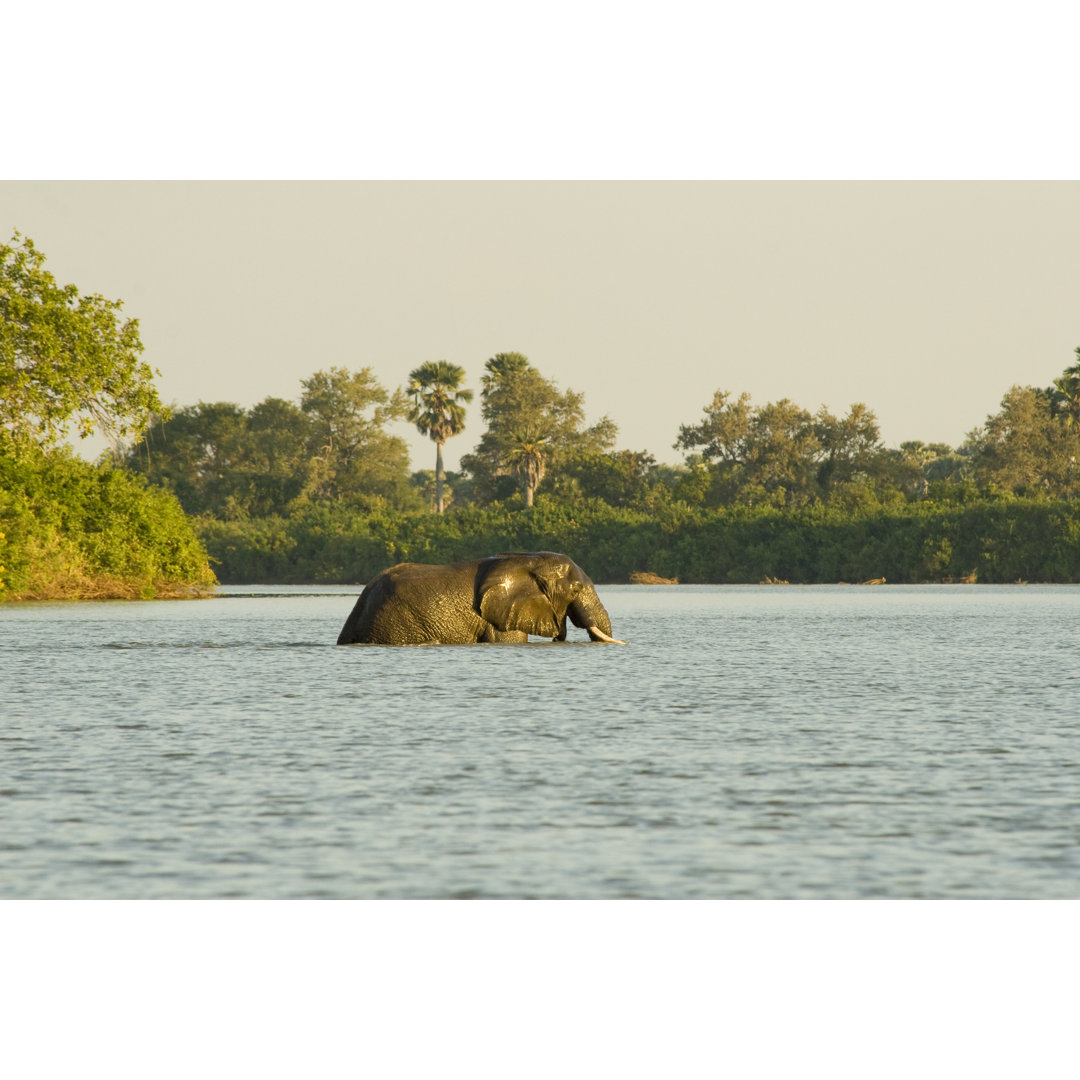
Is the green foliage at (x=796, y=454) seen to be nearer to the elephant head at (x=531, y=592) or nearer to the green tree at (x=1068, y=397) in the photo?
the green tree at (x=1068, y=397)

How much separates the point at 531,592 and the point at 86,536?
25.2 meters

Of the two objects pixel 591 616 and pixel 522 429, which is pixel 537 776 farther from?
pixel 522 429

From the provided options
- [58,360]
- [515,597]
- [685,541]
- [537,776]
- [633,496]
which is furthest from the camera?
[633,496]

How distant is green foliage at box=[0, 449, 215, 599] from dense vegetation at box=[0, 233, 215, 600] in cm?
4

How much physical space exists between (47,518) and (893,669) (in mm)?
29367

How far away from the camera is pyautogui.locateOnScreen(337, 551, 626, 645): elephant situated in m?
23.1

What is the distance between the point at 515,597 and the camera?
23.2 m

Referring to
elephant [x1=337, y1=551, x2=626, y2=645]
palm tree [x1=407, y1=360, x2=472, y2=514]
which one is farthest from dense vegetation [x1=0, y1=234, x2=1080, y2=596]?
elephant [x1=337, y1=551, x2=626, y2=645]

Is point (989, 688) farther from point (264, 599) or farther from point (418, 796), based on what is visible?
point (264, 599)

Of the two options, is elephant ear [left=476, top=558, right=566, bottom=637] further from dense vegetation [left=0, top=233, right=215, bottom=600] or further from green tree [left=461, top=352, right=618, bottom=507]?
green tree [left=461, top=352, right=618, bottom=507]

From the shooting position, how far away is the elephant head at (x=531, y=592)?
2302 centimetres

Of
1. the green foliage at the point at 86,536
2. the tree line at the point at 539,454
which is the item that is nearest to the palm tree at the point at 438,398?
the tree line at the point at 539,454

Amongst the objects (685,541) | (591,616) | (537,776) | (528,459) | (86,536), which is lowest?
(537,776)

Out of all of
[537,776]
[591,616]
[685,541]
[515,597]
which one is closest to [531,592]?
[515,597]
